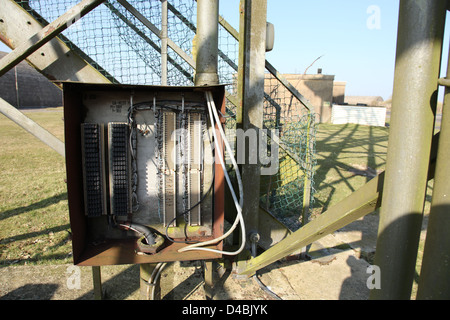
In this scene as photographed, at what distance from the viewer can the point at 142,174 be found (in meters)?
2.83

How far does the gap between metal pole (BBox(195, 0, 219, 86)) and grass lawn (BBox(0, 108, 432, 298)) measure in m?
1.29

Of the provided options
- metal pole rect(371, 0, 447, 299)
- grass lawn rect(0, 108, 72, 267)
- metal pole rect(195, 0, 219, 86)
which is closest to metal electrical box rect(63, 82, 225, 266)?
metal pole rect(195, 0, 219, 86)

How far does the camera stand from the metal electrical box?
2617 mm

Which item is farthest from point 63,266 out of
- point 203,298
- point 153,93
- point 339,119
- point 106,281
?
point 339,119

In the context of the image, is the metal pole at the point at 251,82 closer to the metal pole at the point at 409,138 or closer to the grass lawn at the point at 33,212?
the grass lawn at the point at 33,212

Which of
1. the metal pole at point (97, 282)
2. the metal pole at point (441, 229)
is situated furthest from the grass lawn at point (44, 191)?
the metal pole at point (441, 229)

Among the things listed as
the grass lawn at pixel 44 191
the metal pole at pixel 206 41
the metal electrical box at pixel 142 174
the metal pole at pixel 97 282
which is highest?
the metal pole at pixel 206 41

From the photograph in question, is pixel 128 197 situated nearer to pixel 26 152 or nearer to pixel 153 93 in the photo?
pixel 153 93

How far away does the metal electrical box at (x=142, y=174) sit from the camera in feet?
8.59

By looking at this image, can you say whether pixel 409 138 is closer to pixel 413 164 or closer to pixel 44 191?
pixel 413 164

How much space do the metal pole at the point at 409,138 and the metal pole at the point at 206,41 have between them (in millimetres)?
1808

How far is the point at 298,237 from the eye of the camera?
208 cm

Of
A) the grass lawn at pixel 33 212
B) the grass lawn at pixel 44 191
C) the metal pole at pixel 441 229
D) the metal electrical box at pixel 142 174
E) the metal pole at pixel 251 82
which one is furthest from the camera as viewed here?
the grass lawn at pixel 44 191

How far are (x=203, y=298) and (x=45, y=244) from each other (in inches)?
101
